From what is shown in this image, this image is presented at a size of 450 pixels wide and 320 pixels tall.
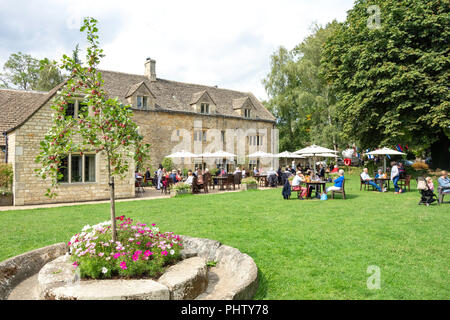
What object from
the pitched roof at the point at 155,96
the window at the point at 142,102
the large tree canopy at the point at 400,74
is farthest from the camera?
the window at the point at 142,102

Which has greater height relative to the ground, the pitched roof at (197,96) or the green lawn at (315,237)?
the pitched roof at (197,96)

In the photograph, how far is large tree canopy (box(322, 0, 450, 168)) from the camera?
19.0 metres

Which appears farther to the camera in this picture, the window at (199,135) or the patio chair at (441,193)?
the window at (199,135)

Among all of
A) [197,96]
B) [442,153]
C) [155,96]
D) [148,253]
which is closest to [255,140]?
[197,96]

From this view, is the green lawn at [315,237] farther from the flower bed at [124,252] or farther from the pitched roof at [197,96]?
the pitched roof at [197,96]

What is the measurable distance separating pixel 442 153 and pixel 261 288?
25.1 meters

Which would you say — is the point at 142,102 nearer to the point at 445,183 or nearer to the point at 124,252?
the point at 445,183

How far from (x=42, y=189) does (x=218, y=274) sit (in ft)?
44.5

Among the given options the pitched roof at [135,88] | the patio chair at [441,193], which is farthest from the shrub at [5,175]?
the patio chair at [441,193]

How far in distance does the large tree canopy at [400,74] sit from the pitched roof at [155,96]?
1443 cm

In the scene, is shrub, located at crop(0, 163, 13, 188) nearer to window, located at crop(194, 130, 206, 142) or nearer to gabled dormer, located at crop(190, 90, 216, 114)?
window, located at crop(194, 130, 206, 142)

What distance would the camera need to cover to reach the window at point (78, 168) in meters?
15.7

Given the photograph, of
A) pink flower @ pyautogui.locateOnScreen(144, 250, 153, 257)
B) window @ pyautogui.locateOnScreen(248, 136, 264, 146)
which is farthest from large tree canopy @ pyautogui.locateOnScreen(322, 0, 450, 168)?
pink flower @ pyautogui.locateOnScreen(144, 250, 153, 257)
